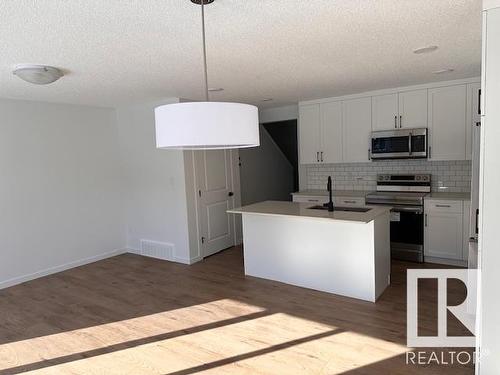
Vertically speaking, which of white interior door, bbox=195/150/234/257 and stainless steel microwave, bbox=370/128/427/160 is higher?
stainless steel microwave, bbox=370/128/427/160

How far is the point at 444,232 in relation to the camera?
13.9 ft

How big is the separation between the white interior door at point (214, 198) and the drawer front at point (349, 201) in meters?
1.77

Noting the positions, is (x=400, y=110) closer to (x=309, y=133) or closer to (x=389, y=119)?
(x=389, y=119)

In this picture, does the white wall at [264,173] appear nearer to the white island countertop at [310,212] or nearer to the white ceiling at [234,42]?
the white island countertop at [310,212]

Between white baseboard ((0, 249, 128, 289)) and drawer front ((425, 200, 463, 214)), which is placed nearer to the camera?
drawer front ((425, 200, 463, 214))

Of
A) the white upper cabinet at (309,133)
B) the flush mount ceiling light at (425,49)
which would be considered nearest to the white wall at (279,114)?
the white upper cabinet at (309,133)

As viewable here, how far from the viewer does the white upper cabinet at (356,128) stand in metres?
4.86

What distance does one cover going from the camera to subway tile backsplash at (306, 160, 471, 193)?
461 centimetres

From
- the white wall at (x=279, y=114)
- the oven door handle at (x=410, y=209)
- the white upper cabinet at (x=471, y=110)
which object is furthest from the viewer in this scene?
the white wall at (x=279, y=114)

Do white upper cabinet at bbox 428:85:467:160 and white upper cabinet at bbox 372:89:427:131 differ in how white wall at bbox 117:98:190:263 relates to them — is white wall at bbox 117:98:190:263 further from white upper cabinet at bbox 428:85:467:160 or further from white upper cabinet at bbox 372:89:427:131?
white upper cabinet at bbox 428:85:467:160

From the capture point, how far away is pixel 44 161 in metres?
4.55

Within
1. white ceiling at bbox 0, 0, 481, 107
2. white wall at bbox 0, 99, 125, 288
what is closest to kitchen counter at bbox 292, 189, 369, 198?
white ceiling at bbox 0, 0, 481, 107

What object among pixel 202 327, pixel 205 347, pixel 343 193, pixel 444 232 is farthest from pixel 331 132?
pixel 205 347

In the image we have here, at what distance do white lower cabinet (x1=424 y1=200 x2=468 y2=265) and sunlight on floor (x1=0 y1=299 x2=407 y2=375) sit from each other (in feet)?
7.04
